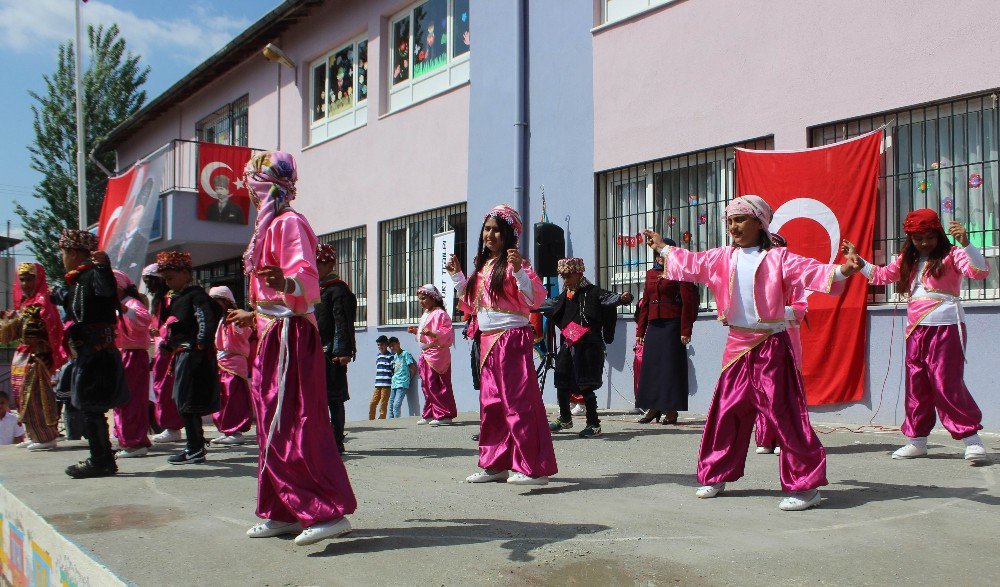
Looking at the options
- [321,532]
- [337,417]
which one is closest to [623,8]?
[337,417]

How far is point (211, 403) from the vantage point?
7.66 meters

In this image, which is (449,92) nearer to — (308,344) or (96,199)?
(308,344)

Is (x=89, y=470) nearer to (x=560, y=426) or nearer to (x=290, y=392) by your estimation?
(x=290, y=392)

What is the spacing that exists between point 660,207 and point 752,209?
6.03m

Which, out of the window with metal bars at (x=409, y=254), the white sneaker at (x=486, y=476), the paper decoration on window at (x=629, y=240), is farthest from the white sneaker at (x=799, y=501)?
the window with metal bars at (x=409, y=254)

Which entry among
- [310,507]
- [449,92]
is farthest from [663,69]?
[310,507]

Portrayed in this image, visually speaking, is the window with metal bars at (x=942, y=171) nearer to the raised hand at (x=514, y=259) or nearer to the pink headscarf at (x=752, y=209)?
the pink headscarf at (x=752, y=209)

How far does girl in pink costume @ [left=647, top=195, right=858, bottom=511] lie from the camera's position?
511 centimetres

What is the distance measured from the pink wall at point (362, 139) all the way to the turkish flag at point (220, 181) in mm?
1104

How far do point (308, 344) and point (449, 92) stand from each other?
35.7 feet

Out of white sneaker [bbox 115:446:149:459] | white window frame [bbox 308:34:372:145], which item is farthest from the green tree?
white sneaker [bbox 115:446:149:459]

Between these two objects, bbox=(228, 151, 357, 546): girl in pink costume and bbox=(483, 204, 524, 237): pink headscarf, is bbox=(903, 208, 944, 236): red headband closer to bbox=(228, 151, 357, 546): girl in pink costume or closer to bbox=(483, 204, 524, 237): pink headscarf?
bbox=(483, 204, 524, 237): pink headscarf

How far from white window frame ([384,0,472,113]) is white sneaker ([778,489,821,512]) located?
34.9ft

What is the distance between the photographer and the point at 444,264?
1447 centimetres
